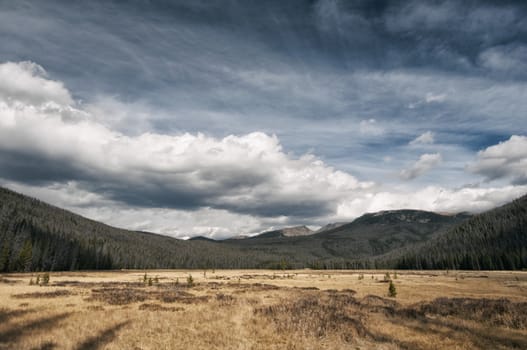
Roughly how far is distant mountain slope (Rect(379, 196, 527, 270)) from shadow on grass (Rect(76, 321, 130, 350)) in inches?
6085

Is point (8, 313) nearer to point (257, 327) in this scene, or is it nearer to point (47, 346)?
point (47, 346)

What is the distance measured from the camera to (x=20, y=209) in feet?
510

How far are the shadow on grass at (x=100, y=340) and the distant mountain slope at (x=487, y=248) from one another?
155 meters

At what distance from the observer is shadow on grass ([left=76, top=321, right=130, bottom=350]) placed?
12.7 meters

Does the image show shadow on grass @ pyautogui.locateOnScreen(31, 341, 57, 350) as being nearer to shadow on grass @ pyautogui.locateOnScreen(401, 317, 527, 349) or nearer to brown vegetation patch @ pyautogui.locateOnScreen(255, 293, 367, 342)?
brown vegetation patch @ pyautogui.locateOnScreen(255, 293, 367, 342)

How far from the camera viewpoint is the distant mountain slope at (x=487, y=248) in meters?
131

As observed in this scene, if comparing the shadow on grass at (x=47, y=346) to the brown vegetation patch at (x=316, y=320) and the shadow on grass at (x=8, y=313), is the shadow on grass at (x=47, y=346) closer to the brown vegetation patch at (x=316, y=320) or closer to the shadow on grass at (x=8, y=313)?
the shadow on grass at (x=8, y=313)

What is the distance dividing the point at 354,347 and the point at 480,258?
159 m

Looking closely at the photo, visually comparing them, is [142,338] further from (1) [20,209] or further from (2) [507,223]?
(2) [507,223]

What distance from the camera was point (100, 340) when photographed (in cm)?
1368

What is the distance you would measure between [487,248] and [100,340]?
194772 mm

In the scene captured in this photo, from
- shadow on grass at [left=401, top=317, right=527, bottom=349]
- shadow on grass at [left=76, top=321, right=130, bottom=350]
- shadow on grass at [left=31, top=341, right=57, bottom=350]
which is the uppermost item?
shadow on grass at [left=31, top=341, right=57, bottom=350]

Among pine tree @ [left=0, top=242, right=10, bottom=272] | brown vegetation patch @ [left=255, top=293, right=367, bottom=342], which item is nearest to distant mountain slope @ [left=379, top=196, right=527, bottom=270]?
brown vegetation patch @ [left=255, top=293, right=367, bottom=342]

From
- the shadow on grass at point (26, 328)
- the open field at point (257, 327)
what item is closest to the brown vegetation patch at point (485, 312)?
the open field at point (257, 327)
